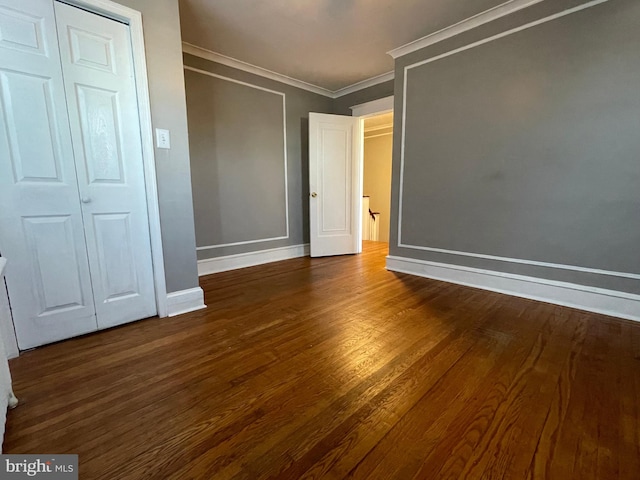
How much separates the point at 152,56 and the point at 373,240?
513cm

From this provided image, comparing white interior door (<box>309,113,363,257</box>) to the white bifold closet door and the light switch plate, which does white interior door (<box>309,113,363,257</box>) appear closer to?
the light switch plate

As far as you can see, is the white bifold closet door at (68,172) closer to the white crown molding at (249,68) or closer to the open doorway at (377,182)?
the white crown molding at (249,68)

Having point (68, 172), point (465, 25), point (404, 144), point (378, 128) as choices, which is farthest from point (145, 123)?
point (378, 128)

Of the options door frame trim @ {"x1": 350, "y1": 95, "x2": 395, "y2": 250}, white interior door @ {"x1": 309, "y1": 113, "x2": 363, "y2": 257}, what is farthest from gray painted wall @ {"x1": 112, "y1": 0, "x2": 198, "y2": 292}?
door frame trim @ {"x1": 350, "y1": 95, "x2": 395, "y2": 250}

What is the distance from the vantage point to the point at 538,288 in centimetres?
244

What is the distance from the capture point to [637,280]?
6.61 feet

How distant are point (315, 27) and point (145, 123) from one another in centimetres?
180

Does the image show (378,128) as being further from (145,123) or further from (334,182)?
(145,123)

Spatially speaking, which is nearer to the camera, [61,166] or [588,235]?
[61,166]

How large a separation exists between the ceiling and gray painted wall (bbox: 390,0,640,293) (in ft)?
1.09

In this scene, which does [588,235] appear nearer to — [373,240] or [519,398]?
[519,398]

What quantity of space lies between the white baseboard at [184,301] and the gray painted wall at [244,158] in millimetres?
1094

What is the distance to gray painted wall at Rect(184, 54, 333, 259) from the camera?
125 inches

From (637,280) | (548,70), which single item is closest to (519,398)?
(637,280)
